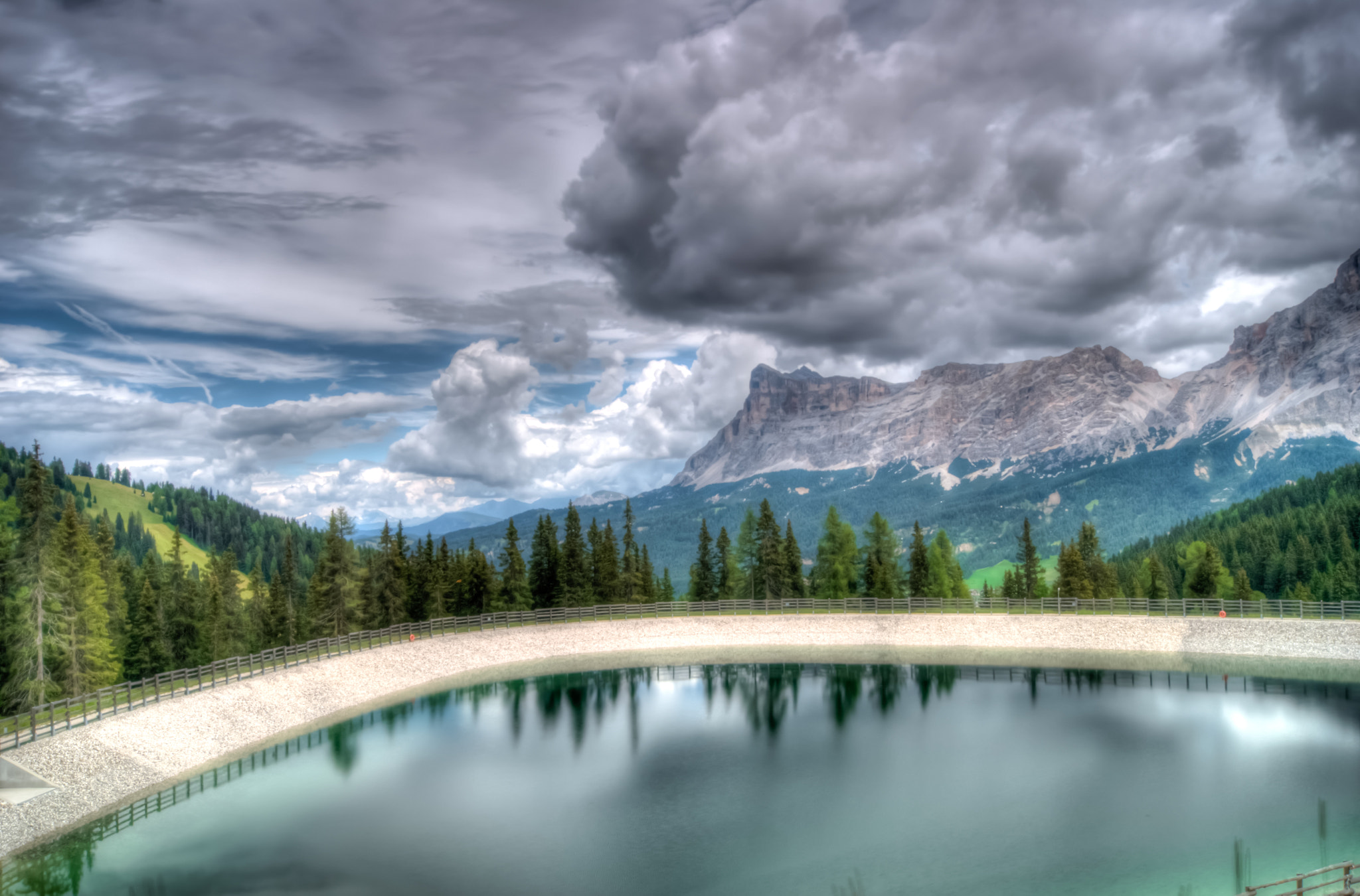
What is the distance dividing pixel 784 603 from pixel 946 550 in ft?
84.3

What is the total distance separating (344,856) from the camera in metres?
27.0

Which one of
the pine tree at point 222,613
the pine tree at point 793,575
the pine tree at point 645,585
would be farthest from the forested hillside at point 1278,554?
the pine tree at point 222,613

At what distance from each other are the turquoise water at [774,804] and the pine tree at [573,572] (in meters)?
28.3

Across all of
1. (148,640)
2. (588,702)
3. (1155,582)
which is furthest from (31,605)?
(1155,582)

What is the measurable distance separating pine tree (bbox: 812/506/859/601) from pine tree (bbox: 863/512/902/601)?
4.86ft

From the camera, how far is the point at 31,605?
4231 centimetres

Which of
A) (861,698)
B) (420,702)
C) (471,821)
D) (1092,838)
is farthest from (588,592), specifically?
(1092,838)

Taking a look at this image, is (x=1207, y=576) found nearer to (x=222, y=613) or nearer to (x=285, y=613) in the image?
(x=285, y=613)

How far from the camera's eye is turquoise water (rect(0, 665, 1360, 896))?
2458 centimetres

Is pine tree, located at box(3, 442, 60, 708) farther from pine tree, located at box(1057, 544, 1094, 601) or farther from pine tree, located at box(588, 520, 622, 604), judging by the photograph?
pine tree, located at box(1057, 544, 1094, 601)

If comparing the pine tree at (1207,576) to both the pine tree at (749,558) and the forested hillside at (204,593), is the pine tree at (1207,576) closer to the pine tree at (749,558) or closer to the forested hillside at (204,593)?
the pine tree at (749,558)

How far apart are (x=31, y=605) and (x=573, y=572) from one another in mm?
44276

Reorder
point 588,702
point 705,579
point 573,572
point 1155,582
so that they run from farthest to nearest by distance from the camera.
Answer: point 705,579 < point 1155,582 < point 573,572 < point 588,702

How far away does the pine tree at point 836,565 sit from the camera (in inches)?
3263
